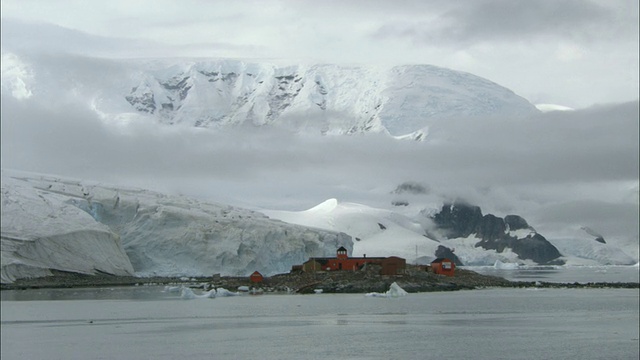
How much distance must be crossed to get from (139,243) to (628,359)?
7244 centimetres

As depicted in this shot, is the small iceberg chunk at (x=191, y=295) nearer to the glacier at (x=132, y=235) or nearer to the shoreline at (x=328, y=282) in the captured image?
the shoreline at (x=328, y=282)

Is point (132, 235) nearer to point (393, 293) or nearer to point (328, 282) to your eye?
point (328, 282)

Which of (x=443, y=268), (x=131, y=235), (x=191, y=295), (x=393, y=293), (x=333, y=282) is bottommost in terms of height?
(x=191, y=295)

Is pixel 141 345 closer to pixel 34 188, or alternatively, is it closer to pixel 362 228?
pixel 34 188

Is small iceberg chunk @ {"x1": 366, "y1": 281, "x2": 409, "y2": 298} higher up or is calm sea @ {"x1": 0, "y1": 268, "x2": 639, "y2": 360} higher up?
small iceberg chunk @ {"x1": 366, "y1": 281, "x2": 409, "y2": 298}

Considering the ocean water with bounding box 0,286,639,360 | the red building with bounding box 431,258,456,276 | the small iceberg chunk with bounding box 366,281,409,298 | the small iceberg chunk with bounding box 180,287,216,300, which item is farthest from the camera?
the red building with bounding box 431,258,456,276

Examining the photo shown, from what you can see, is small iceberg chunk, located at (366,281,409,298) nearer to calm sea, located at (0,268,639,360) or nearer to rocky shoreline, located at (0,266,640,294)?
calm sea, located at (0,268,639,360)

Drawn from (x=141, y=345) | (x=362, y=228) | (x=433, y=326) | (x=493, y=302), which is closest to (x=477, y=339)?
(x=433, y=326)

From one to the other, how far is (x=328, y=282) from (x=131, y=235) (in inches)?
1195

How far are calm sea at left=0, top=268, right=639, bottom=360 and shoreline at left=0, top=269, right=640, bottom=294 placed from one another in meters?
6.96

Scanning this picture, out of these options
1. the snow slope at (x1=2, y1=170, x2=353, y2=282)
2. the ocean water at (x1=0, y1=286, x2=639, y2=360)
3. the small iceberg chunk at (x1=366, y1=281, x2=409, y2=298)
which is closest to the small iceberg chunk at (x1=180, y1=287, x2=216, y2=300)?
the ocean water at (x1=0, y1=286, x2=639, y2=360)

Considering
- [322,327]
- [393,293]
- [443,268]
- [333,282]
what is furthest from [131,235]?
[322,327]

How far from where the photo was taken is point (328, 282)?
79500 millimetres

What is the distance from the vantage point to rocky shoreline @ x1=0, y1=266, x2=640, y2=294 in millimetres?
78438
